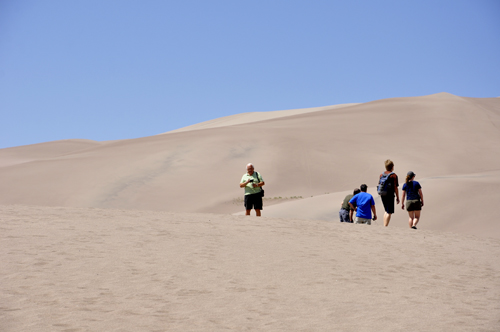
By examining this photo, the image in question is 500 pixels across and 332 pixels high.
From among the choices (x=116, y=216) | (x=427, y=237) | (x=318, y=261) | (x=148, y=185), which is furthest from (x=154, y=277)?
(x=148, y=185)

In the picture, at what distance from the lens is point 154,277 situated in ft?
23.5

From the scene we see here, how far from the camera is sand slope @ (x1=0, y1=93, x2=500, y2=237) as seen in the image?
106 ft

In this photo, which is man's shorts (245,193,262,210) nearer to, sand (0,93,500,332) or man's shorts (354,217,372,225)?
A: sand (0,93,500,332)

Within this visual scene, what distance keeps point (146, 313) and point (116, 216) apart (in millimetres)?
6274

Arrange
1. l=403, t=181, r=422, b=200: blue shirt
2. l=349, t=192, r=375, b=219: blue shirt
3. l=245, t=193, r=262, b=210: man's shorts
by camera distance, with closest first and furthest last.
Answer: l=403, t=181, r=422, b=200: blue shirt → l=349, t=192, r=375, b=219: blue shirt → l=245, t=193, r=262, b=210: man's shorts

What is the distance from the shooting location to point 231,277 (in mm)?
7422

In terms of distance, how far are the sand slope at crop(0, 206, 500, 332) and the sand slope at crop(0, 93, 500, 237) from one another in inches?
469

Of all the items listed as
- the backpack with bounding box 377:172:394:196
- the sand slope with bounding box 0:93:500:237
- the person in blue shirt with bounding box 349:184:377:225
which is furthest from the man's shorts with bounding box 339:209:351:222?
the sand slope with bounding box 0:93:500:237

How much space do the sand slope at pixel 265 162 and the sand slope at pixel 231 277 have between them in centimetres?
1190

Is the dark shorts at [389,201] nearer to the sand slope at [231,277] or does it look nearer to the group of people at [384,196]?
the group of people at [384,196]

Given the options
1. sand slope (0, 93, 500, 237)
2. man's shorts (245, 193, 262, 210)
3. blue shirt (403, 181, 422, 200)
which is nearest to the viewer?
blue shirt (403, 181, 422, 200)

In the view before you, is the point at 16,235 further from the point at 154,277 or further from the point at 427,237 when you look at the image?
the point at 427,237

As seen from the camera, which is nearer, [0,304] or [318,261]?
[0,304]

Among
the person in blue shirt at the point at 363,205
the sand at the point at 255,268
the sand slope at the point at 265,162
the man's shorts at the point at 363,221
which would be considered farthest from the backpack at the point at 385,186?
the sand slope at the point at 265,162
